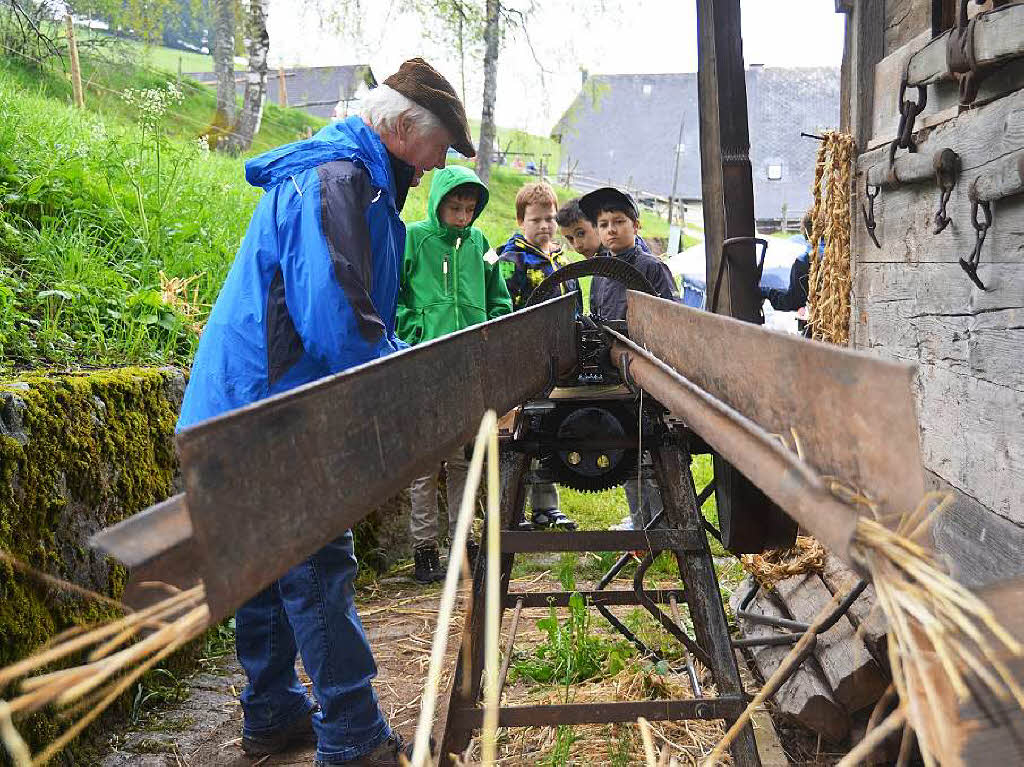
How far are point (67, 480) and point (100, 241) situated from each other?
2551 mm

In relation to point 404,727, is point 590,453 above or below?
above

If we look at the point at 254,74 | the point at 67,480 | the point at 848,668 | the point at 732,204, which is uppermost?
the point at 254,74

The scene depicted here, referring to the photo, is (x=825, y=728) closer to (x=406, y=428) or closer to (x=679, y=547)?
(x=679, y=547)

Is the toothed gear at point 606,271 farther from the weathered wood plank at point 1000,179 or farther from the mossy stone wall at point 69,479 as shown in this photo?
the mossy stone wall at point 69,479

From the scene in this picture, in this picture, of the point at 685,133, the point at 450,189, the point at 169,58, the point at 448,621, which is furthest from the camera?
the point at 685,133

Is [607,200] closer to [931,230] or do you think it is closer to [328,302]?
[931,230]

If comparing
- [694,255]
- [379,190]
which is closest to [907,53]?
[379,190]

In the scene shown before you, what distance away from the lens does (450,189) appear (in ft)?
15.1

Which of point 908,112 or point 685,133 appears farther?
point 685,133

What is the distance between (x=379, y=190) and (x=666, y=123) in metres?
56.7

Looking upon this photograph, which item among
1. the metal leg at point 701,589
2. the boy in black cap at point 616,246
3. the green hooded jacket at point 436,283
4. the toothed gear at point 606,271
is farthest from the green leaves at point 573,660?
the green hooded jacket at point 436,283

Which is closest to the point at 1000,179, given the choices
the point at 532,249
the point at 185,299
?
Answer: the point at 532,249

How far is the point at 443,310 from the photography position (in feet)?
15.8

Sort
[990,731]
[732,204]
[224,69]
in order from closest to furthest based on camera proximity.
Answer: [990,731], [732,204], [224,69]
